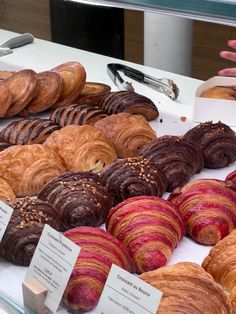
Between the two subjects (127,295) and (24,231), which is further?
(24,231)

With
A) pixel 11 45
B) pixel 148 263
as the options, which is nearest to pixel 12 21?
pixel 11 45

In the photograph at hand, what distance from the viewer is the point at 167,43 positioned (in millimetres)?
2271

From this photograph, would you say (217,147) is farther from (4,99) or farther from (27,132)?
(4,99)

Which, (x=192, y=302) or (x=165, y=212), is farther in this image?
(x=165, y=212)

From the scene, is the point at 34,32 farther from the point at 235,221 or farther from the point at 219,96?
the point at 235,221

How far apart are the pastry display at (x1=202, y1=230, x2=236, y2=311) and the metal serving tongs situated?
2.65 feet

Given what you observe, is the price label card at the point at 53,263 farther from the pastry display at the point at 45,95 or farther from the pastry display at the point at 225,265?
the pastry display at the point at 45,95

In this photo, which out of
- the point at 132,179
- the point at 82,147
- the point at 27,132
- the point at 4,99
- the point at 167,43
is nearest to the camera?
the point at 132,179

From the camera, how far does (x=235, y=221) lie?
0.98m

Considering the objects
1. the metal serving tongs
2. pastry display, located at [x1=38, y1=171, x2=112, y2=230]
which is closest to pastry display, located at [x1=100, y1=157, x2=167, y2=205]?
pastry display, located at [x1=38, y1=171, x2=112, y2=230]

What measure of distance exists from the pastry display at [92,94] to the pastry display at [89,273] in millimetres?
733

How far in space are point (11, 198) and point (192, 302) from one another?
0.47 m

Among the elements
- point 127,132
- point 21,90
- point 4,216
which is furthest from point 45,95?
point 4,216

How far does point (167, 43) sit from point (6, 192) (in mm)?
1314
